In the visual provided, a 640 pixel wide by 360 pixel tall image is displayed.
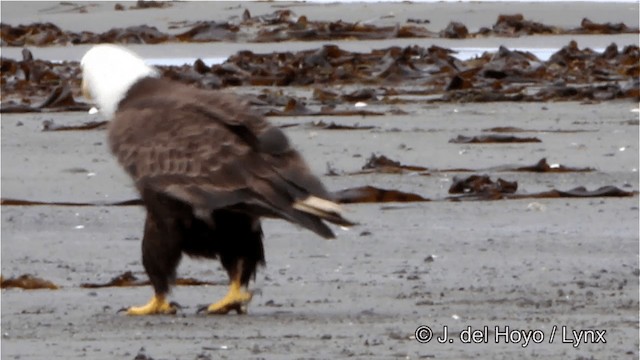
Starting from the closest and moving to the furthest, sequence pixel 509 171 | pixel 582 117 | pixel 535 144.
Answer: pixel 509 171
pixel 535 144
pixel 582 117

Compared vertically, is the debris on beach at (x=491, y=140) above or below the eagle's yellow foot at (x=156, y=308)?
below

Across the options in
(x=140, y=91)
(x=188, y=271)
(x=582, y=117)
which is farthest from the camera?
(x=582, y=117)

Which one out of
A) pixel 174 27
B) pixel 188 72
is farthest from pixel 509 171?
pixel 174 27

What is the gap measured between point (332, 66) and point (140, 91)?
348 inches

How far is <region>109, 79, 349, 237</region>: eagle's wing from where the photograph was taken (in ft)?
17.1

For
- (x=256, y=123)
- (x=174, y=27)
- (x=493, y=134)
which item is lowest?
(x=174, y=27)

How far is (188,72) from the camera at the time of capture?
1357cm

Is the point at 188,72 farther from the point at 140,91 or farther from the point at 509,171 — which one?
the point at 140,91

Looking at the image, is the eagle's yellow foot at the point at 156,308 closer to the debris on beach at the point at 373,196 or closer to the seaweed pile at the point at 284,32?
the debris on beach at the point at 373,196

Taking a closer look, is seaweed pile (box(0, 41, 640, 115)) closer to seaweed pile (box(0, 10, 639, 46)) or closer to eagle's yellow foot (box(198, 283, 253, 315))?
seaweed pile (box(0, 10, 639, 46))

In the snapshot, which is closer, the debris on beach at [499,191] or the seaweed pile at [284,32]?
the debris on beach at [499,191]

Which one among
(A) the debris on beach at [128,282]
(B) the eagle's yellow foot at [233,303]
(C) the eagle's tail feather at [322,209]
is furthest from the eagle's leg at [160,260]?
(C) the eagle's tail feather at [322,209]

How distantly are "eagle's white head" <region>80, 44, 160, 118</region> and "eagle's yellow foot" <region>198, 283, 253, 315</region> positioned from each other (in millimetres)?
844

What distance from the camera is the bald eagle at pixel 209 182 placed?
5.26 m
